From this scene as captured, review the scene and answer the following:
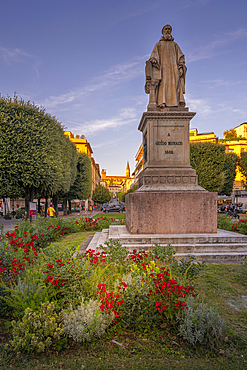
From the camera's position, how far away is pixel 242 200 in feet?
173

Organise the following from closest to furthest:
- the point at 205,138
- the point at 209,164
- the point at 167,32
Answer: the point at 167,32 < the point at 209,164 < the point at 205,138

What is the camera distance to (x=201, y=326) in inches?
107

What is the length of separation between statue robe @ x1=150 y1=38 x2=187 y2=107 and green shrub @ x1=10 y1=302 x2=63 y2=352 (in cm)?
765

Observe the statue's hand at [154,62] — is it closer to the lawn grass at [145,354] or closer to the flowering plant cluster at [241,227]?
the flowering plant cluster at [241,227]

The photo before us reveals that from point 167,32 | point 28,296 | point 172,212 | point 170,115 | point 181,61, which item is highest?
point 167,32

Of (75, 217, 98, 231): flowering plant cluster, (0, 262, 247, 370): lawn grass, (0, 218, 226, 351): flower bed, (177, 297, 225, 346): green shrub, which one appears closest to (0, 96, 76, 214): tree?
(75, 217, 98, 231): flowering plant cluster

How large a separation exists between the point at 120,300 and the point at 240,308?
1.96 metres

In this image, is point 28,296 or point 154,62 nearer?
A: point 28,296

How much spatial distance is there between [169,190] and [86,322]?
5.31m

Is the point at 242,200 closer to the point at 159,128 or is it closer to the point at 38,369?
the point at 159,128

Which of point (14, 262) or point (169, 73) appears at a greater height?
point (169, 73)

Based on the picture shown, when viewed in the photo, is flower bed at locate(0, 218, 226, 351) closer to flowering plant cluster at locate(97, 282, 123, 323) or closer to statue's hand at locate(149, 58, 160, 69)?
flowering plant cluster at locate(97, 282, 123, 323)

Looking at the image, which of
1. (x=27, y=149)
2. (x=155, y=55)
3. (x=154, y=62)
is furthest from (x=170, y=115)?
(x=27, y=149)

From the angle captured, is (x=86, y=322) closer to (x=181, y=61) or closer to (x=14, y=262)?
(x=14, y=262)
